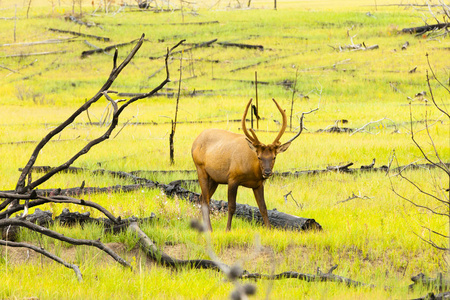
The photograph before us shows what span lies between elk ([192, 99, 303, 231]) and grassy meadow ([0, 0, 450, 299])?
0.46 meters

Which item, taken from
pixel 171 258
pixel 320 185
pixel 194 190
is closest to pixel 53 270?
pixel 171 258

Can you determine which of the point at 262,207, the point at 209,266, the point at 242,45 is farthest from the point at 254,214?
the point at 242,45

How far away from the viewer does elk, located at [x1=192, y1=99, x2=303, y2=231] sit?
6812mm

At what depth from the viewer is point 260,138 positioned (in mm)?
14516

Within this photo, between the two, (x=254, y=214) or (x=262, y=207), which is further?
(x=254, y=214)

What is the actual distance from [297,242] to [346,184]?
3.97 m

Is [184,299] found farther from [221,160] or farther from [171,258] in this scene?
[221,160]

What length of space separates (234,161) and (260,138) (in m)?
7.27

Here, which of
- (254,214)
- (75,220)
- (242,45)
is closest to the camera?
(75,220)

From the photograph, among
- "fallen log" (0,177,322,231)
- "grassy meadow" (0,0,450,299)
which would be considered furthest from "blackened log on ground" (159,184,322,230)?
"grassy meadow" (0,0,450,299)

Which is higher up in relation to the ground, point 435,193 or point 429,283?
point 429,283

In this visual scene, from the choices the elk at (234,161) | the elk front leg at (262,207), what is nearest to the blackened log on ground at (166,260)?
the elk at (234,161)

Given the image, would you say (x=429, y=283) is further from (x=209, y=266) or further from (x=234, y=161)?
(x=234, y=161)

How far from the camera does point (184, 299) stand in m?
4.42
